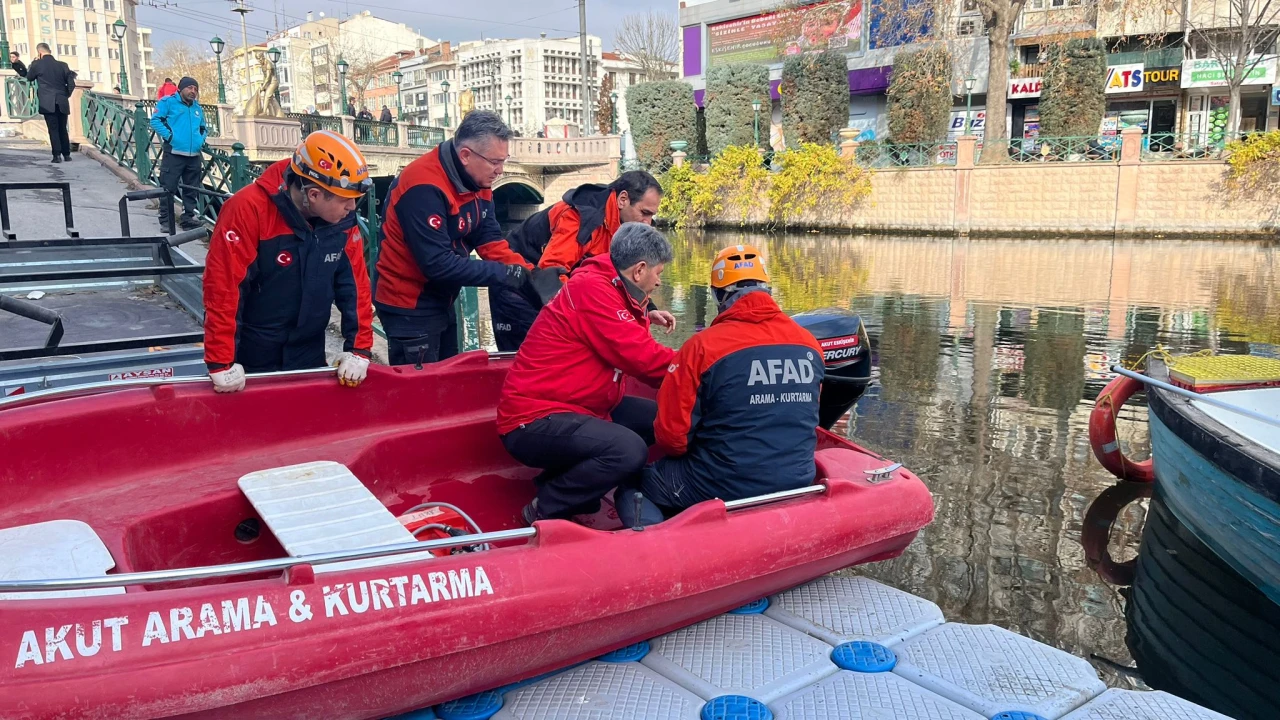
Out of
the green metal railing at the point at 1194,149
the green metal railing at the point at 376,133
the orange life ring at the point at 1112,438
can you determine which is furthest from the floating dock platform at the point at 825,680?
the green metal railing at the point at 376,133

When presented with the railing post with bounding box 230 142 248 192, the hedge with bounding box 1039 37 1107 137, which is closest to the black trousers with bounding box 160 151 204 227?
the railing post with bounding box 230 142 248 192

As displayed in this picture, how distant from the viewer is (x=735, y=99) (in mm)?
35594

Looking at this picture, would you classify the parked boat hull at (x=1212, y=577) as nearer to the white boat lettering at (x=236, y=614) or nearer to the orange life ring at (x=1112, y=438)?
the orange life ring at (x=1112, y=438)

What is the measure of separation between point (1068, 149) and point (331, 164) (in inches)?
1031

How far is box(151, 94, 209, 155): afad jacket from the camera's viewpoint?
10.5 metres

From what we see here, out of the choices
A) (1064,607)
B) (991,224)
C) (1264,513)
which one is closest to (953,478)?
(1064,607)

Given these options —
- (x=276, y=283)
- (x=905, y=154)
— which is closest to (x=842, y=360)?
(x=276, y=283)

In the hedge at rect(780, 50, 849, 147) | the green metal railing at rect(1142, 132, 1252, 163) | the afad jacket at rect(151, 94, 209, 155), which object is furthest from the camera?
the hedge at rect(780, 50, 849, 147)

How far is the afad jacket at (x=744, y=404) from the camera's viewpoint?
11.6ft

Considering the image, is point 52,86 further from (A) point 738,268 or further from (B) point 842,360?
(A) point 738,268

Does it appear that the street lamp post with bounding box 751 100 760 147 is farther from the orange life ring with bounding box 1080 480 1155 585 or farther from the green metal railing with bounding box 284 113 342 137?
the orange life ring with bounding box 1080 480 1155 585

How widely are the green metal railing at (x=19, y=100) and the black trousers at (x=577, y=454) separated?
22.4 meters

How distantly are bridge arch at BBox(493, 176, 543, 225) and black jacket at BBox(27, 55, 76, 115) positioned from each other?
2307cm

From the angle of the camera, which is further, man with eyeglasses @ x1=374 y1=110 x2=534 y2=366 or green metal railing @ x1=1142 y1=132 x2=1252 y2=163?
green metal railing @ x1=1142 y1=132 x2=1252 y2=163
